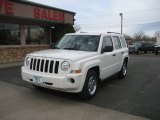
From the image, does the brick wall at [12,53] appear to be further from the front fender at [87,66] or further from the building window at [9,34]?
the front fender at [87,66]

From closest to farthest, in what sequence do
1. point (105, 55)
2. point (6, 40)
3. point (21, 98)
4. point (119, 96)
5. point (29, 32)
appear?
point (21, 98) → point (119, 96) → point (105, 55) → point (6, 40) → point (29, 32)

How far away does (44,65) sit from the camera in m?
5.65

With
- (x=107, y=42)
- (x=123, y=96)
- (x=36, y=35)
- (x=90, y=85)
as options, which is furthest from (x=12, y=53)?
(x=123, y=96)

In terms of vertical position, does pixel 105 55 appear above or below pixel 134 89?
above

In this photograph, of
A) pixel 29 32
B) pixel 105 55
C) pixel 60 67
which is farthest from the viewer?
pixel 29 32

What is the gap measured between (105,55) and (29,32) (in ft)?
33.8

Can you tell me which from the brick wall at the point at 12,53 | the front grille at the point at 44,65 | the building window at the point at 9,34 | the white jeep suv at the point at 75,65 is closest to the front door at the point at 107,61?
the white jeep suv at the point at 75,65

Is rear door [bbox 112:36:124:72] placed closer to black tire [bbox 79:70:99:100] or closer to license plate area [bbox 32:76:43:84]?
black tire [bbox 79:70:99:100]

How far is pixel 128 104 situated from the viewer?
5613 mm

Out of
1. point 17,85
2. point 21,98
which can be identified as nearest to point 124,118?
point 21,98

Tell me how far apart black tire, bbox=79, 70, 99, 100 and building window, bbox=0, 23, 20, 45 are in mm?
9530

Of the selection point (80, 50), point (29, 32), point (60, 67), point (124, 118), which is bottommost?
point (124, 118)

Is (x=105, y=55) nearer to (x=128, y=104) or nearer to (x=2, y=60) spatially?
(x=128, y=104)

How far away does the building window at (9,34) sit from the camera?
14.0 m
